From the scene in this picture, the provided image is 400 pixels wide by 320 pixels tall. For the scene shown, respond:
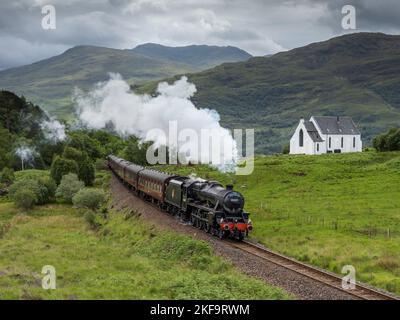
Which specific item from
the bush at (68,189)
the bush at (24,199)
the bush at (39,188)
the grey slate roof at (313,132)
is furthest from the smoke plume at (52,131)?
the bush at (24,199)

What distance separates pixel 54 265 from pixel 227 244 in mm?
11925

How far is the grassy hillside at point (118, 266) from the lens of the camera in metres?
21.8

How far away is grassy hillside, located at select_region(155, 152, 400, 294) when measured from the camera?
31188mm

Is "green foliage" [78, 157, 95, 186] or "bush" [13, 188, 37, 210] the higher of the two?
"green foliage" [78, 157, 95, 186]

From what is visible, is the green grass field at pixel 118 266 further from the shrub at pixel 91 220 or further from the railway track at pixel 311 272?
the railway track at pixel 311 272

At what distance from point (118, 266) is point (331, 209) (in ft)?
93.4

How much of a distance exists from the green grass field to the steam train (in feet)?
12.2

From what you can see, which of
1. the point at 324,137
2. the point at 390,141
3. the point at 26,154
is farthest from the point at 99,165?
the point at 390,141

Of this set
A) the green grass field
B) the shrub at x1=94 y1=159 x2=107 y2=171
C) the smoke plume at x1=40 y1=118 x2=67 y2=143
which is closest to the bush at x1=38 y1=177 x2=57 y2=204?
the green grass field

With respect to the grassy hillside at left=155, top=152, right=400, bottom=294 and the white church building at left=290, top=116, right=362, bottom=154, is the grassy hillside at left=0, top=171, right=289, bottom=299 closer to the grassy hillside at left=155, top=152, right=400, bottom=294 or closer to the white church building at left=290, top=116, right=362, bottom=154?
the grassy hillside at left=155, top=152, right=400, bottom=294

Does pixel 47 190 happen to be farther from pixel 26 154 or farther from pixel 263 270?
pixel 263 270

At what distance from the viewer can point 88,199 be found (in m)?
65.8

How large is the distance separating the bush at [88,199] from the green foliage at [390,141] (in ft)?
189
